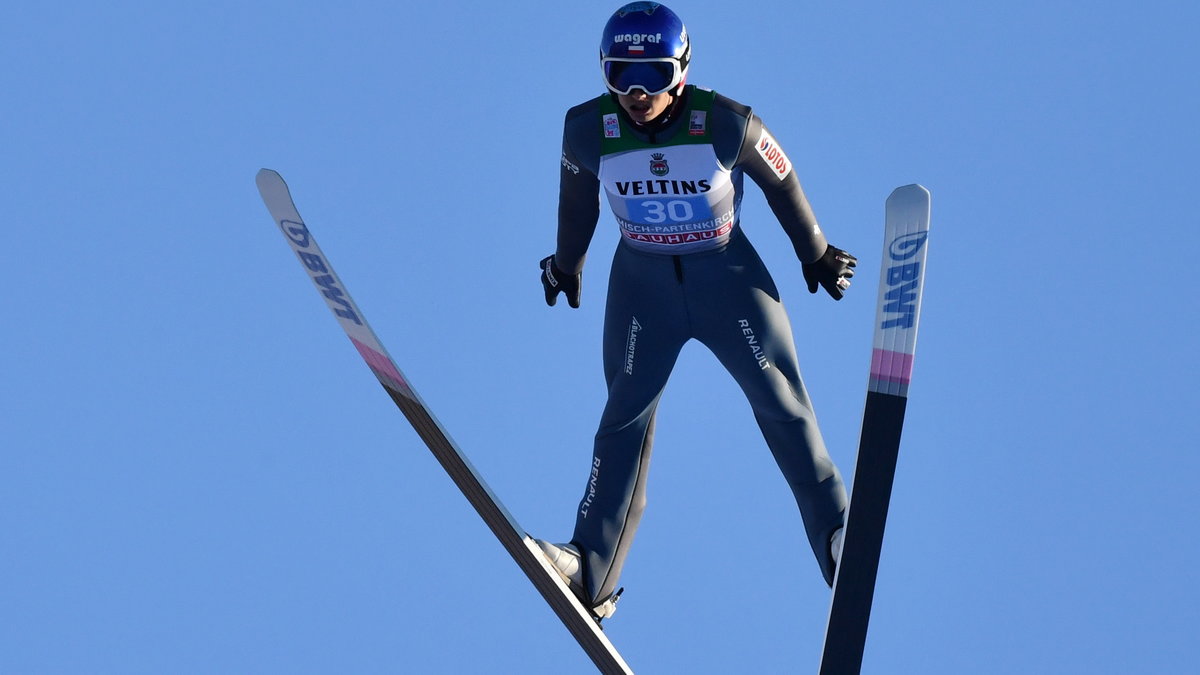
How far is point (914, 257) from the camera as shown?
8.05m

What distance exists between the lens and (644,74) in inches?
336

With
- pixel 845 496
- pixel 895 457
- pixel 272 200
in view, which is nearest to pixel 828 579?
pixel 845 496

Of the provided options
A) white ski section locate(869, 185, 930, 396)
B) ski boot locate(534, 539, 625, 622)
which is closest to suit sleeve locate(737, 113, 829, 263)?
white ski section locate(869, 185, 930, 396)

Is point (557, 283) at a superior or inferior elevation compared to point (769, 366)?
superior

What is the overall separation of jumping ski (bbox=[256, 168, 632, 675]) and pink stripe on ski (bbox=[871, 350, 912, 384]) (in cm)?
167

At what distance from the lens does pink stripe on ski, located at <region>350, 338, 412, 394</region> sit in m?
8.83

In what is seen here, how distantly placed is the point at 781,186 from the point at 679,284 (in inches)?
22.5

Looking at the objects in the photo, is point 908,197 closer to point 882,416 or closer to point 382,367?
point 882,416

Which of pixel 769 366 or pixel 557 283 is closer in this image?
pixel 769 366

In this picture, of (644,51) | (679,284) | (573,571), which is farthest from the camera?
(573,571)

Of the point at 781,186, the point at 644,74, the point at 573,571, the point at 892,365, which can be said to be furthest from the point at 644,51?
the point at 573,571

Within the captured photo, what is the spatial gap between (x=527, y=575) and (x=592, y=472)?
1.88 ft

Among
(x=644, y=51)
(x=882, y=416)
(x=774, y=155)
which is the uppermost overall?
(x=644, y=51)

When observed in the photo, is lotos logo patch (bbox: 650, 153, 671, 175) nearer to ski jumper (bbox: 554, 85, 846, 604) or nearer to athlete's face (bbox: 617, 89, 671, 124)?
ski jumper (bbox: 554, 85, 846, 604)
